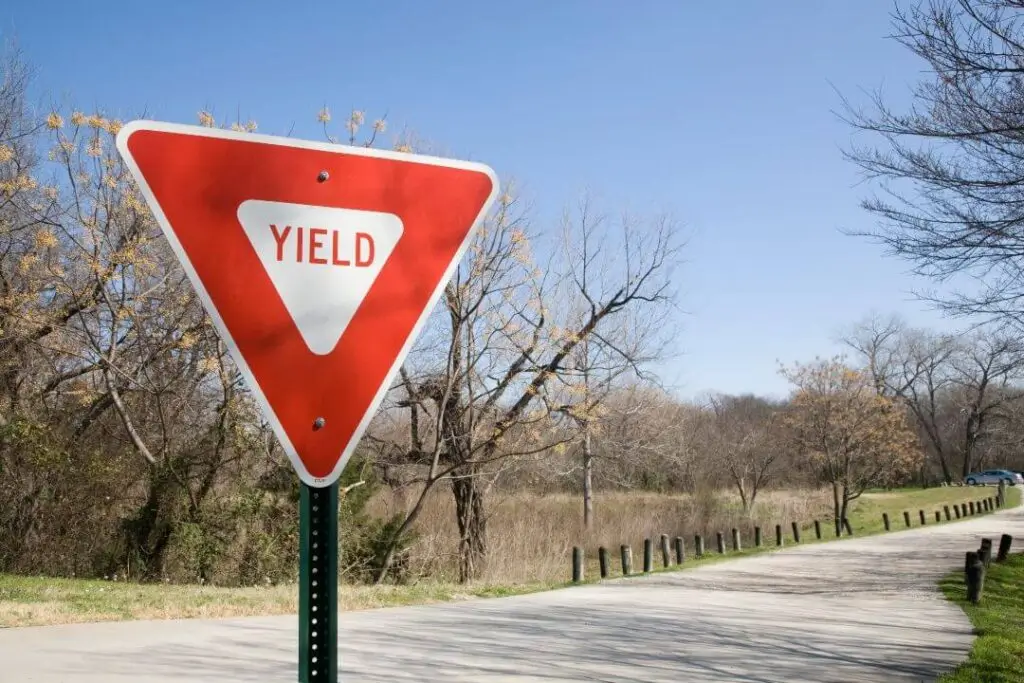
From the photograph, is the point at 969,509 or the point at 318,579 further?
the point at 969,509

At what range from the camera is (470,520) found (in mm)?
19375

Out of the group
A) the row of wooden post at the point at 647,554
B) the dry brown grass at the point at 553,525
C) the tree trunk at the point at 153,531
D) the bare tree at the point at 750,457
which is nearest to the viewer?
the tree trunk at the point at 153,531

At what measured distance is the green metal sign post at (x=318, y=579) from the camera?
1593mm

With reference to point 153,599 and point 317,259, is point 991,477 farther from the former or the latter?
point 317,259

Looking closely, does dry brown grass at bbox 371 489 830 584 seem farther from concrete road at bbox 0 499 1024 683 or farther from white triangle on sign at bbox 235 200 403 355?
white triangle on sign at bbox 235 200 403 355

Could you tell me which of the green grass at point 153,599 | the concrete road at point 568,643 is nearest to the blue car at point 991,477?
the concrete road at point 568,643

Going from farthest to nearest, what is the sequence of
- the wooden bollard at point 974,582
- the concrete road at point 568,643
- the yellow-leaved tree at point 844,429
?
the yellow-leaved tree at point 844,429 → the wooden bollard at point 974,582 → the concrete road at point 568,643

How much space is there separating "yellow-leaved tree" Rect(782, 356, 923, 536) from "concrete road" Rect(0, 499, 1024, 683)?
20.7m

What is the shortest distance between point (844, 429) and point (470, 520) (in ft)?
65.4

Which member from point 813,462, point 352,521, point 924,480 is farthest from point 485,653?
point 924,480

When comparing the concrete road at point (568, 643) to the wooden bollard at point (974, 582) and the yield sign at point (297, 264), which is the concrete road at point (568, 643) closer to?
the wooden bollard at point (974, 582)

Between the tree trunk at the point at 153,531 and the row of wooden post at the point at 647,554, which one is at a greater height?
the tree trunk at the point at 153,531

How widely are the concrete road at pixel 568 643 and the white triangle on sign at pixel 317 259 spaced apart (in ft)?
19.8

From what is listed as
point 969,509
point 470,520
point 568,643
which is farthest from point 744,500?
point 568,643
